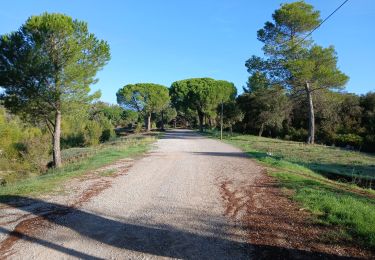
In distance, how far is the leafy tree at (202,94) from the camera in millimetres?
51125

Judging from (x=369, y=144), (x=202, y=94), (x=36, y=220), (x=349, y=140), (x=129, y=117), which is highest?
(x=202, y=94)

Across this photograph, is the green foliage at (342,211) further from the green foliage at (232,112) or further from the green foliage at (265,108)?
the green foliage at (232,112)

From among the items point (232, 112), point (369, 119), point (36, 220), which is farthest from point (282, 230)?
point (232, 112)

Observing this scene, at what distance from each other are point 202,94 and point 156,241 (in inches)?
1830

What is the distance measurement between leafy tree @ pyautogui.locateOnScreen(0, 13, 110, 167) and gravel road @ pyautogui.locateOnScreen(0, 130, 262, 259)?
1101cm

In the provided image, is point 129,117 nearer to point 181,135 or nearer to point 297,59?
point 181,135

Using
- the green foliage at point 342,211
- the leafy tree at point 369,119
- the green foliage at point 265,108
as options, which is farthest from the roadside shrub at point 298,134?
the green foliage at point 342,211

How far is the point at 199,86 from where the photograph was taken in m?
54.0

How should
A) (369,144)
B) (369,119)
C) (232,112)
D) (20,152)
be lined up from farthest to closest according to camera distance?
(232,112) → (369,119) → (369,144) → (20,152)

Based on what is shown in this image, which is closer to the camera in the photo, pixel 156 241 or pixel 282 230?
pixel 156 241

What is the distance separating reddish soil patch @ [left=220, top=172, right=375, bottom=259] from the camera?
480 centimetres

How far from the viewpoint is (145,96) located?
62250 millimetres

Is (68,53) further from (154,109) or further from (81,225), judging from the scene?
(154,109)

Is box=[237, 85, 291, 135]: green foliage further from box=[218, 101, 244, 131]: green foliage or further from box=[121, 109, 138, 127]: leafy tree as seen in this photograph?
box=[121, 109, 138, 127]: leafy tree
